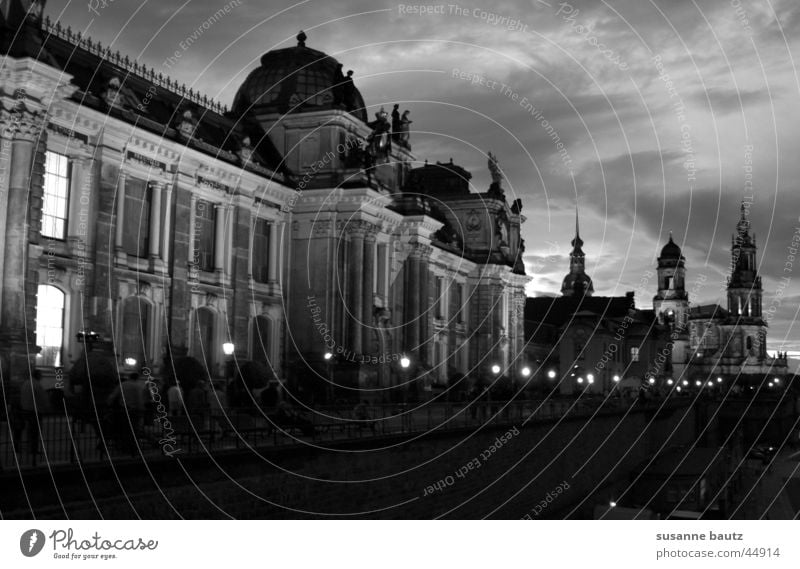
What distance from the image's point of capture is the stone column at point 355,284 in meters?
50.7

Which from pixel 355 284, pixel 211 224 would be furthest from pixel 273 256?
pixel 211 224

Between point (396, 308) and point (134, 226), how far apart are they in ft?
70.5

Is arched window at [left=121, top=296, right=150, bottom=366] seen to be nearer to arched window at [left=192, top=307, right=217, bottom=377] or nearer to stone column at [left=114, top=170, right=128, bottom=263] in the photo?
stone column at [left=114, top=170, right=128, bottom=263]

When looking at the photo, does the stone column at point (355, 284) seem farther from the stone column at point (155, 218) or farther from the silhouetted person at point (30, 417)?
the silhouetted person at point (30, 417)

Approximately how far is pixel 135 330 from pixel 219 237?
22.8 feet

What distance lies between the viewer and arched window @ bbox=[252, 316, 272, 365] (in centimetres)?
4725

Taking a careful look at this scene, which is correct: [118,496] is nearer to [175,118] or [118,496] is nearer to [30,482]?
[30,482]

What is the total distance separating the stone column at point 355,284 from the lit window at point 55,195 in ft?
60.4

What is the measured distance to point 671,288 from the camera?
6649 inches

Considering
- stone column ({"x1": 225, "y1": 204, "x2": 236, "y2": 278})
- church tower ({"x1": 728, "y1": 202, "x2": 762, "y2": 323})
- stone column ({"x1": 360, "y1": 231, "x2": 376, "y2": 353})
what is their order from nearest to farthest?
1. stone column ({"x1": 225, "y1": 204, "x2": 236, "y2": 278})
2. stone column ({"x1": 360, "y1": 231, "x2": 376, "y2": 353})
3. church tower ({"x1": 728, "y1": 202, "x2": 762, "y2": 323})

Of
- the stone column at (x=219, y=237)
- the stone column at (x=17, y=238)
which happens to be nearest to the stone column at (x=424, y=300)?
the stone column at (x=219, y=237)

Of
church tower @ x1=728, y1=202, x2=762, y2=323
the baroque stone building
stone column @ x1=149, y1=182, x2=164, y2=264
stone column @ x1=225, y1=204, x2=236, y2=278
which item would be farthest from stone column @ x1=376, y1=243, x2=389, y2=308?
church tower @ x1=728, y1=202, x2=762, y2=323

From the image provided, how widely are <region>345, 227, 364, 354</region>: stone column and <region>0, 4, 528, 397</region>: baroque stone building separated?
0.23 ft

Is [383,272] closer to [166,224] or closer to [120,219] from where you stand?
[166,224]
